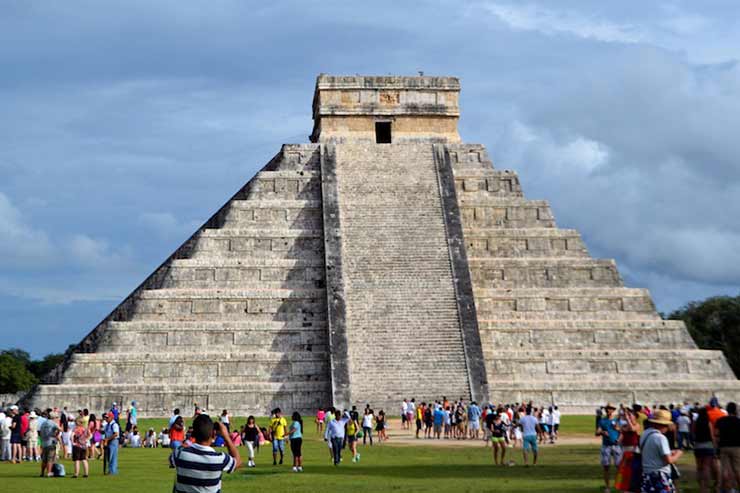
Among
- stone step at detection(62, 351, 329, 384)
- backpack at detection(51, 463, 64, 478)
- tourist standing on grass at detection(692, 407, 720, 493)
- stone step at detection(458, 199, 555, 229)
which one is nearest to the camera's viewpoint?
tourist standing on grass at detection(692, 407, 720, 493)

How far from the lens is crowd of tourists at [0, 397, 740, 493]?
9664 millimetres

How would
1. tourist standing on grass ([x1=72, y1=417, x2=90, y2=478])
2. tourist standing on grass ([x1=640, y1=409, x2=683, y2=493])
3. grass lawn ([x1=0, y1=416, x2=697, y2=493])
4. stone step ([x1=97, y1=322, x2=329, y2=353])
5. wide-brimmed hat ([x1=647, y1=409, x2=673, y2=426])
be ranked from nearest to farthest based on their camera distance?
tourist standing on grass ([x1=640, y1=409, x2=683, y2=493]) < wide-brimmed hat ([x1=647, y1=409, x2=673, y2=426]) < grass lawn ([x1=0, y1=416, x2=697, y2=493]) < tourist standing on grass ([x1=72, y1=417, x2=90, y2=478]) < stone step ([x1=97, y1=322, x2=329, y2=353])

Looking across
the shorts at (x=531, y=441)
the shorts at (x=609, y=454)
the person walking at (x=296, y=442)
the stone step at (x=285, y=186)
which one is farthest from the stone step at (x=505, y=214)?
the shorts at (x=609, y=454)

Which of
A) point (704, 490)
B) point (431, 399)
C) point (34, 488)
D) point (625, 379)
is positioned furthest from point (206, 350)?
point (704, 490)

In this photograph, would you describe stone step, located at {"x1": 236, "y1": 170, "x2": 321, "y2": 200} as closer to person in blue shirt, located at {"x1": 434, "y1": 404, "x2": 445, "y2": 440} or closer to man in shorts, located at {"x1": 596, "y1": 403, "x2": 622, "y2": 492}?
person in blue shirt, located at {"x1": 434, "y1": 404, "x2": 445, "y2": 440}

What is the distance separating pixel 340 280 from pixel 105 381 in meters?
8.35

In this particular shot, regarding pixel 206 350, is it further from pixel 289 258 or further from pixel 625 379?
pixel 625 379

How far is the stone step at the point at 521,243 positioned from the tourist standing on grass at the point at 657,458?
27948 millimetres

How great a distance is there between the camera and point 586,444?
24.4m

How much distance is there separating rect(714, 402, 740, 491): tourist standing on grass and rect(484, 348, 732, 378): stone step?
20.4 meters

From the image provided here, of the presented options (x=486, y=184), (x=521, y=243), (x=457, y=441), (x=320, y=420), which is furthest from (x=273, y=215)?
(x=457, y=441)

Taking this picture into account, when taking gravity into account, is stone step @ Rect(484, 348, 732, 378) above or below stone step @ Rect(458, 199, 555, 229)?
below

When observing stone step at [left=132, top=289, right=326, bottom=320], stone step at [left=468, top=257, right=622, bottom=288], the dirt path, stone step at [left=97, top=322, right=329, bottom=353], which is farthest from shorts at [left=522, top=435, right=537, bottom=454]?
stone step at [left=468, top=257, right=622, bottom=288]

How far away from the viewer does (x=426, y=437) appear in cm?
2762
